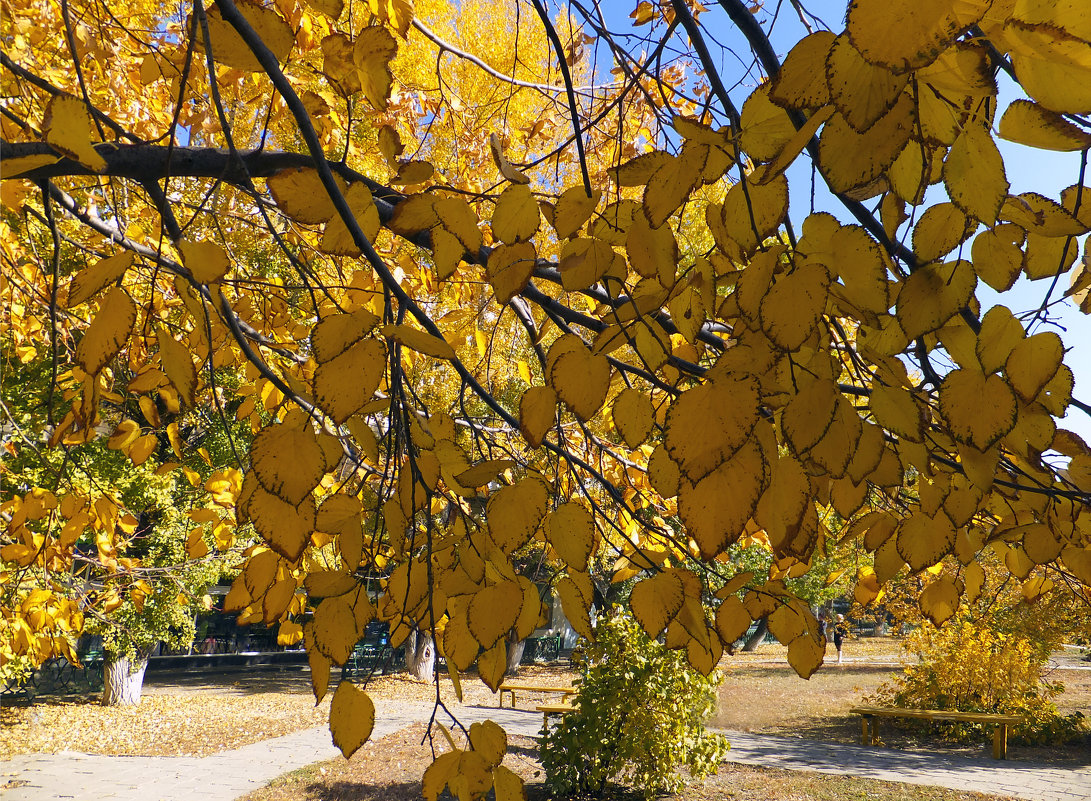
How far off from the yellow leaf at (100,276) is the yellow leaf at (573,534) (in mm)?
497

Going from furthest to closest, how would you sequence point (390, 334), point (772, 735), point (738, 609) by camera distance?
point (772, 735), point (738, 609), point (390, 334)

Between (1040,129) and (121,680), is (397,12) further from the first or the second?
(121,680)

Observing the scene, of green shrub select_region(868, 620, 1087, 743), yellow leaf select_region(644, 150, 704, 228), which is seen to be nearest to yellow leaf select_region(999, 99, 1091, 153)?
yellow leaf select_region(644, 150, 704, 228)

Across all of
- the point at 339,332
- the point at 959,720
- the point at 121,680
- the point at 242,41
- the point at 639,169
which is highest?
the point at 242,41

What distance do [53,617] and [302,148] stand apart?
17.0ft

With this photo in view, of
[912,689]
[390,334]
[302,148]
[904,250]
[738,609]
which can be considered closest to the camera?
[390,334]

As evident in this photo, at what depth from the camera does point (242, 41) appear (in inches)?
31.4

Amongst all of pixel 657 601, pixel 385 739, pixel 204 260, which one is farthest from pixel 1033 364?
pixel 385 739

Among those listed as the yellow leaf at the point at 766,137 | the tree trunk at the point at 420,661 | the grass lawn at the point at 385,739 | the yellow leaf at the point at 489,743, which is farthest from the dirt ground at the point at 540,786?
the tree trunk at the point at 420,661

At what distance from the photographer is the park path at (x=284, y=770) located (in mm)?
5809

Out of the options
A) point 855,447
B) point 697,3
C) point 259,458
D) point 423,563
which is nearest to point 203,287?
point 259,458

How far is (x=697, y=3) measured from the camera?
2.61 m

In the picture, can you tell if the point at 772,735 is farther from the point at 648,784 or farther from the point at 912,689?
the point at 648,784

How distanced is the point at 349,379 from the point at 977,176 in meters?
0.48
